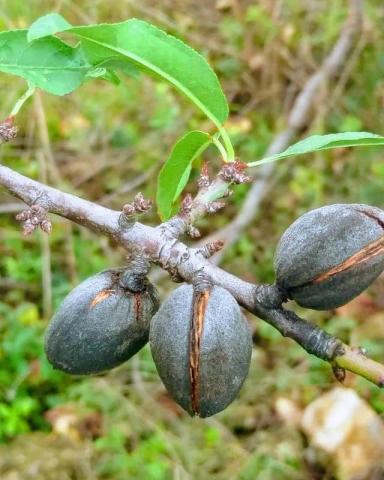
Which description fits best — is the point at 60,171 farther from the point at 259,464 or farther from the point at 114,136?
the point at 259,464

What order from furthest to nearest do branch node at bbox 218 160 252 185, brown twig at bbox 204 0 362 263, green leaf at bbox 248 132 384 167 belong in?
brown twig at bbox 204 0 362 263 < branch node at bbox 218 160 252 185 < green leaf at bbox 248 132 384 167

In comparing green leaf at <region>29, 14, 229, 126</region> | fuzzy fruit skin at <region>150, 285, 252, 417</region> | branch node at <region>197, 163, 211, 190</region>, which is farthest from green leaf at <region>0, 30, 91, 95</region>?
fuzzy fruit skin at <region>150, 285, 252, 417</region>

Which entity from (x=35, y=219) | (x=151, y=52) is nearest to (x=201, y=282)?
(x=35, y=219)

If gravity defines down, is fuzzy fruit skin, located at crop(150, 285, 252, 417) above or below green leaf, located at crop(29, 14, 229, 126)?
below

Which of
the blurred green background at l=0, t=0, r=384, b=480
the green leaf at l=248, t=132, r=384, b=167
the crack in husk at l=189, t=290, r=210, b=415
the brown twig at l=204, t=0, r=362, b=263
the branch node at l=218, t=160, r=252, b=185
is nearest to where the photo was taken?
the crack in husk at l=189, t=290, r=210, b=415

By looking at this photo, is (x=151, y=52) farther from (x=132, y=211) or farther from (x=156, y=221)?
(x=156, y=221)

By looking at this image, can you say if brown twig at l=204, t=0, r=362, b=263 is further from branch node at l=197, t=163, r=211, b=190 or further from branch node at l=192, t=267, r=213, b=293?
branch node at l=192, t=267, r=213, b=293
